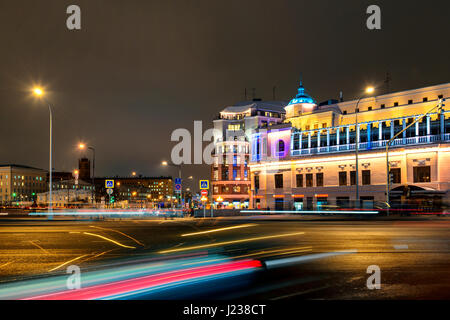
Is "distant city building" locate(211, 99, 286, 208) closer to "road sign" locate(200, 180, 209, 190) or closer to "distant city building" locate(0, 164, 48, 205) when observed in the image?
"road sign" locate(200, 180, 209, 190)

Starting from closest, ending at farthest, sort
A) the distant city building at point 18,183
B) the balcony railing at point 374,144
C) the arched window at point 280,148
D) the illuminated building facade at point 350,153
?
the illuminated building facade at point 350,153 → the balcony railing at point 374,144 → the arched window at point 280,148 → the distant city building at point 18,183

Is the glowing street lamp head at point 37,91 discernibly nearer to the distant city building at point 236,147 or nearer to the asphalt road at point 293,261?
the asphalt road at point 293,261

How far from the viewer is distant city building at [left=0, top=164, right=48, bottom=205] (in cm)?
14675

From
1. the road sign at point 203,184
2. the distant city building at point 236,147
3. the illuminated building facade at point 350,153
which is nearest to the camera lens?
the road sign at point 203,184

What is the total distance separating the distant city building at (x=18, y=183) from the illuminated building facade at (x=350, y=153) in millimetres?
107705

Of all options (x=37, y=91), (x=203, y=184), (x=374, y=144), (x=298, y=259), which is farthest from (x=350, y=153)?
(x=298, y=259)

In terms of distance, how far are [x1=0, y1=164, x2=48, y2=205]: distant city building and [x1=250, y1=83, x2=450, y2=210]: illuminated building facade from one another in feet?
353

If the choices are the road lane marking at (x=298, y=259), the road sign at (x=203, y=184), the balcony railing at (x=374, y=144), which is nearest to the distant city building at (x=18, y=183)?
the balcony railing at (x=374, y=144)

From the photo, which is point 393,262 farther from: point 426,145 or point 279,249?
point 426,145

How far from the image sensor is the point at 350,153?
54.3 metres

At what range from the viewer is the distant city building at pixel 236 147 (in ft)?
310

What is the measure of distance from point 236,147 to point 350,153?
46.2 metres

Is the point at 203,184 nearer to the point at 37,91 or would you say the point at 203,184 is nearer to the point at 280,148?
the point at 37,91

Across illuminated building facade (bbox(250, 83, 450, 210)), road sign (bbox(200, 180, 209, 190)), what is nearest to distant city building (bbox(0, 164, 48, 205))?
illuminated building facade (bbox(250, 83, 450, 210))
